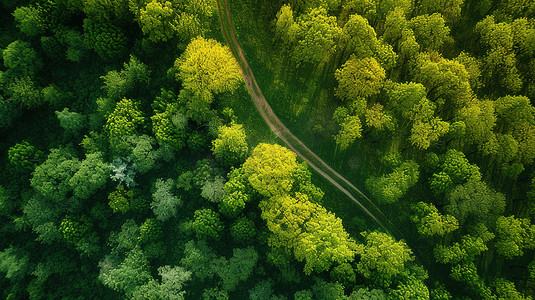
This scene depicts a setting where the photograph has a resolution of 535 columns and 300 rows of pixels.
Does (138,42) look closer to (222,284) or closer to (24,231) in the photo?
(24,231)

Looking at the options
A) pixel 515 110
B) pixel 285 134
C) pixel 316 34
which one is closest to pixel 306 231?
pixel 285 134

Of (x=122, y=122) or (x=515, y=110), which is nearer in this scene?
(x=122, y=122)

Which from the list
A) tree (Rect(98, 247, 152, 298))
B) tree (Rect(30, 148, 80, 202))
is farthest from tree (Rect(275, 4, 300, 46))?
tree (Rect(98, 247, 152, 298))

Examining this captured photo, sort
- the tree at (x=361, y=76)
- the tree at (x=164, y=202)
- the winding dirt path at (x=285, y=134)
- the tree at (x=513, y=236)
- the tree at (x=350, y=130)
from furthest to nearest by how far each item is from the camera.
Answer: the winding dirt path at (x=285, y=134)
the tree at (x=350, y=130)
the tree at (x=361, y=76)
the tree at (x=513, y=236)
the tree at (x=164, y=202)

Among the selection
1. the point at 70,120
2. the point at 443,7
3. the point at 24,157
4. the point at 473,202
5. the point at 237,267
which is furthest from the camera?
the point at 443,7

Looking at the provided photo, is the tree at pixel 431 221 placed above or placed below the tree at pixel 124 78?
below

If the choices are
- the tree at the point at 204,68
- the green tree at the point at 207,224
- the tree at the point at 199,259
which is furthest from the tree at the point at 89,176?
the tree at the point at 204,68

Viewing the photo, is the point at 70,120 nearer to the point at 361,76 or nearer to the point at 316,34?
the point at 316,34

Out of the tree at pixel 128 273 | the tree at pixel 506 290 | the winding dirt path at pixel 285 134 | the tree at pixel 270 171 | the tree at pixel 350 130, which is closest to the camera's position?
the tree at pixel 270 171

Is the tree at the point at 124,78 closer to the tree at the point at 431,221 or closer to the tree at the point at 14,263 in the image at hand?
the tree at the point at 14,263
